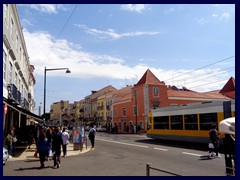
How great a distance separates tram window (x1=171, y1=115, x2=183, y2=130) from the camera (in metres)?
24.2

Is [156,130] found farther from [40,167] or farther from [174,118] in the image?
[40,167]

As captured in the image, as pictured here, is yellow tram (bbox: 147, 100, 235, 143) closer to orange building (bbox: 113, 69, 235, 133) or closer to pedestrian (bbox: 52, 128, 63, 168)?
pedestrian (bbox: 52, 128, 63, 168)

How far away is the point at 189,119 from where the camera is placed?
76.1ft

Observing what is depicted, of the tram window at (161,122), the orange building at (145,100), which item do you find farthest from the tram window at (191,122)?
the orange building at (145,100)

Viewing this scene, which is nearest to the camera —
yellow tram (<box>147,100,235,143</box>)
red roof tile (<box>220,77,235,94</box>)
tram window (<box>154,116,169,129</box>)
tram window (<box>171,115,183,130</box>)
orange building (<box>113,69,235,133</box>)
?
yellow tram (<box>147,100,235,143</box>)

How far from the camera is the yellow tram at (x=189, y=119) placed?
68.0 feet

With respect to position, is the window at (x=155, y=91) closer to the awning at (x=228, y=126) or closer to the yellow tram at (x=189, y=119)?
the yellow tram at (x=189, y=119)

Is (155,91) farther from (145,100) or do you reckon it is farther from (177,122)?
(177,122)

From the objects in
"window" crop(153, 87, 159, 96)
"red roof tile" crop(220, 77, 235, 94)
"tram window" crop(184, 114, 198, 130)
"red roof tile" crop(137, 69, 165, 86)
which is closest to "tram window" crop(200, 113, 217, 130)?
"tram window" crop(184, 114, 198, 130)

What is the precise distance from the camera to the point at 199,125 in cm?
2209

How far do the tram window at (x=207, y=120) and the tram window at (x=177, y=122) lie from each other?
7.93 ft

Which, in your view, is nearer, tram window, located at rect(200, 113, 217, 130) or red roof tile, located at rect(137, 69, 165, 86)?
tram window, located at rect(200, 113, 217, 130)

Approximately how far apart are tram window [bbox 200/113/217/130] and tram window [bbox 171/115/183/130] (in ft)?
7.93
